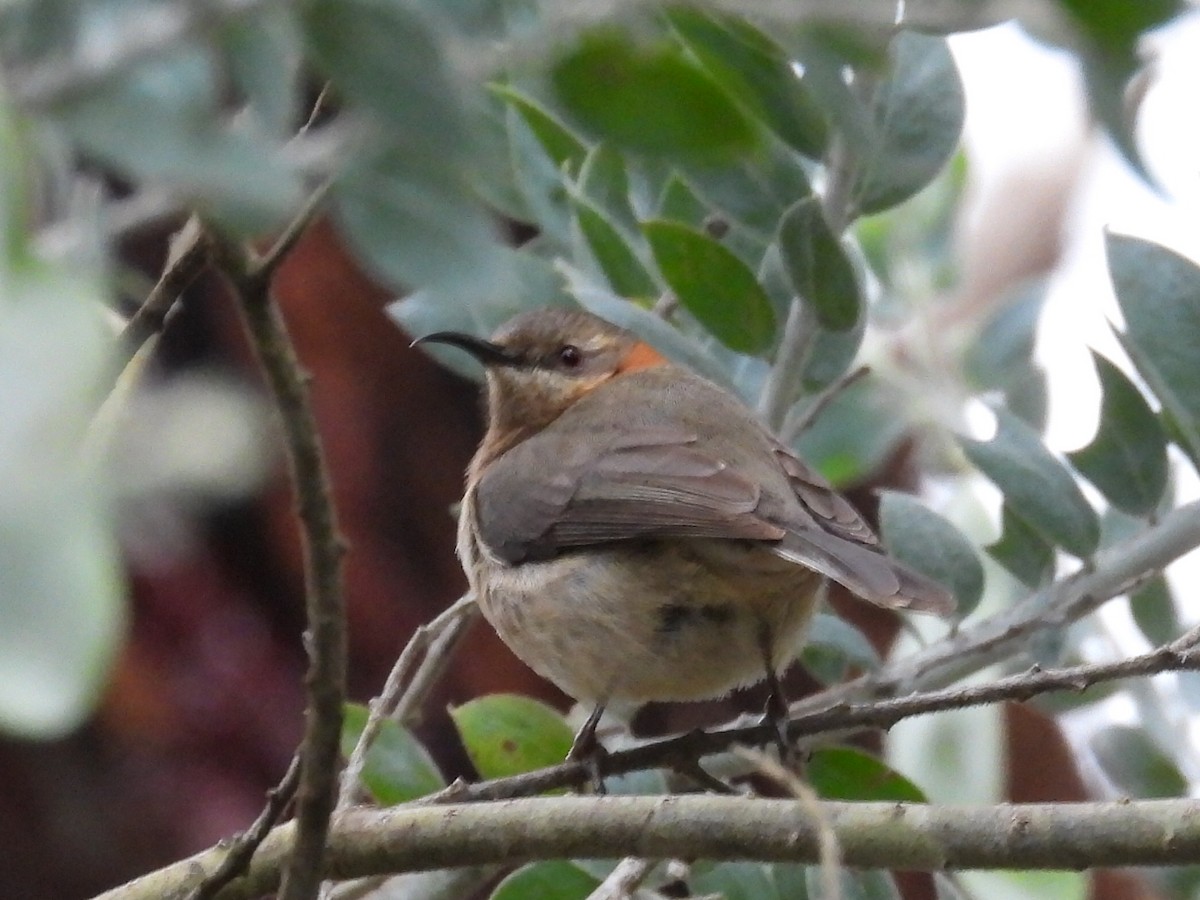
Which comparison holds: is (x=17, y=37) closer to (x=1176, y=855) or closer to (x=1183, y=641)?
(x=1176, y=855)

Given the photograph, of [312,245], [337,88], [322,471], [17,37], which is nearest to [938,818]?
[322,471]

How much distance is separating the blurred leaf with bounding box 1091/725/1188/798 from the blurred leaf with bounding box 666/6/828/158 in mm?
1779

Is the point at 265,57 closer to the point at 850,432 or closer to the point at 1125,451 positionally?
the point at 1125,451

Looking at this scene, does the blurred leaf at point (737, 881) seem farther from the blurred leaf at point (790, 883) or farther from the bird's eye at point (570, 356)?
the bird's eye at point (570, 356)

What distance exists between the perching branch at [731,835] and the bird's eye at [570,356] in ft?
6.05

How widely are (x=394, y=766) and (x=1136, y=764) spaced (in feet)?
4.50

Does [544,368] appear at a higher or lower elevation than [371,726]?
higher

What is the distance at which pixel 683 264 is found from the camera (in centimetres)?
235

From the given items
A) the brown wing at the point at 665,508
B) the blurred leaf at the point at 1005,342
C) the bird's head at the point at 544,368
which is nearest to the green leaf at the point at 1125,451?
the brown wing at the point at 665,508

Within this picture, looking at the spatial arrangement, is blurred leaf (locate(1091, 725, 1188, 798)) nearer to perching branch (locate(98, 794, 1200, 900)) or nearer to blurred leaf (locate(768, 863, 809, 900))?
blurred leaf (locate(768, 863, 809, 900))

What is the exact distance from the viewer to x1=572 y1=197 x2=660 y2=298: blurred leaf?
245 centimetres

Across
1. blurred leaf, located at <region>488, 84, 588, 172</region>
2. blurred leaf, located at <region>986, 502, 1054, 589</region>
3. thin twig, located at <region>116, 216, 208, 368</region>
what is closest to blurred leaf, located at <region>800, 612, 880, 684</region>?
blurred leaf, located at <region>986, 502, 1054, 589</region>

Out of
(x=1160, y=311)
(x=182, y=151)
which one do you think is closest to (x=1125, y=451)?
(x=1160, y=311)

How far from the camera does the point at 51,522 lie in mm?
535
